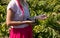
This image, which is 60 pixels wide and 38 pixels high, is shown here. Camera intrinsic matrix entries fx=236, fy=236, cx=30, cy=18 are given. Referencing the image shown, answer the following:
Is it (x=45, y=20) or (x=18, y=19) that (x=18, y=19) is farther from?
(x=45, y=20)

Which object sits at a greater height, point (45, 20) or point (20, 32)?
point (20, 32)

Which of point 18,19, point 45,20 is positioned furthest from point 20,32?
point 45,20

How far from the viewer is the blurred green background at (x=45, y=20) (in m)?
5.03

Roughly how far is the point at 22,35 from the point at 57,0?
3.65 m

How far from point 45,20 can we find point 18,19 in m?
2.70

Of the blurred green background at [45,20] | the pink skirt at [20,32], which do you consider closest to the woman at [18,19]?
the pink skirt at [20,32]

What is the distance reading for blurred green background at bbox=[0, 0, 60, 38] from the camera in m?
5.03

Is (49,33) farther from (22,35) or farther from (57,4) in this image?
(22,35)

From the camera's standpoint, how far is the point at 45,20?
532 centimetres

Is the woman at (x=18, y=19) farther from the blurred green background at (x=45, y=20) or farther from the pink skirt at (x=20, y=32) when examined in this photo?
the blurred green background at (x=45, y=20)

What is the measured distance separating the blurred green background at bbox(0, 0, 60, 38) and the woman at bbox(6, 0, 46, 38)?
2.25 metres

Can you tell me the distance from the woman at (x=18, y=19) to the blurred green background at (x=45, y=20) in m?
2.25

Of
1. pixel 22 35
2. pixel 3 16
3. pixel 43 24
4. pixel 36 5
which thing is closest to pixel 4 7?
pixel 3 16

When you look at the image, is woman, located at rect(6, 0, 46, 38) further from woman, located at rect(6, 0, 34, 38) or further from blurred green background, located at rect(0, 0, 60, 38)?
blurred green background, located at rect(0, 0, 60, 38)
